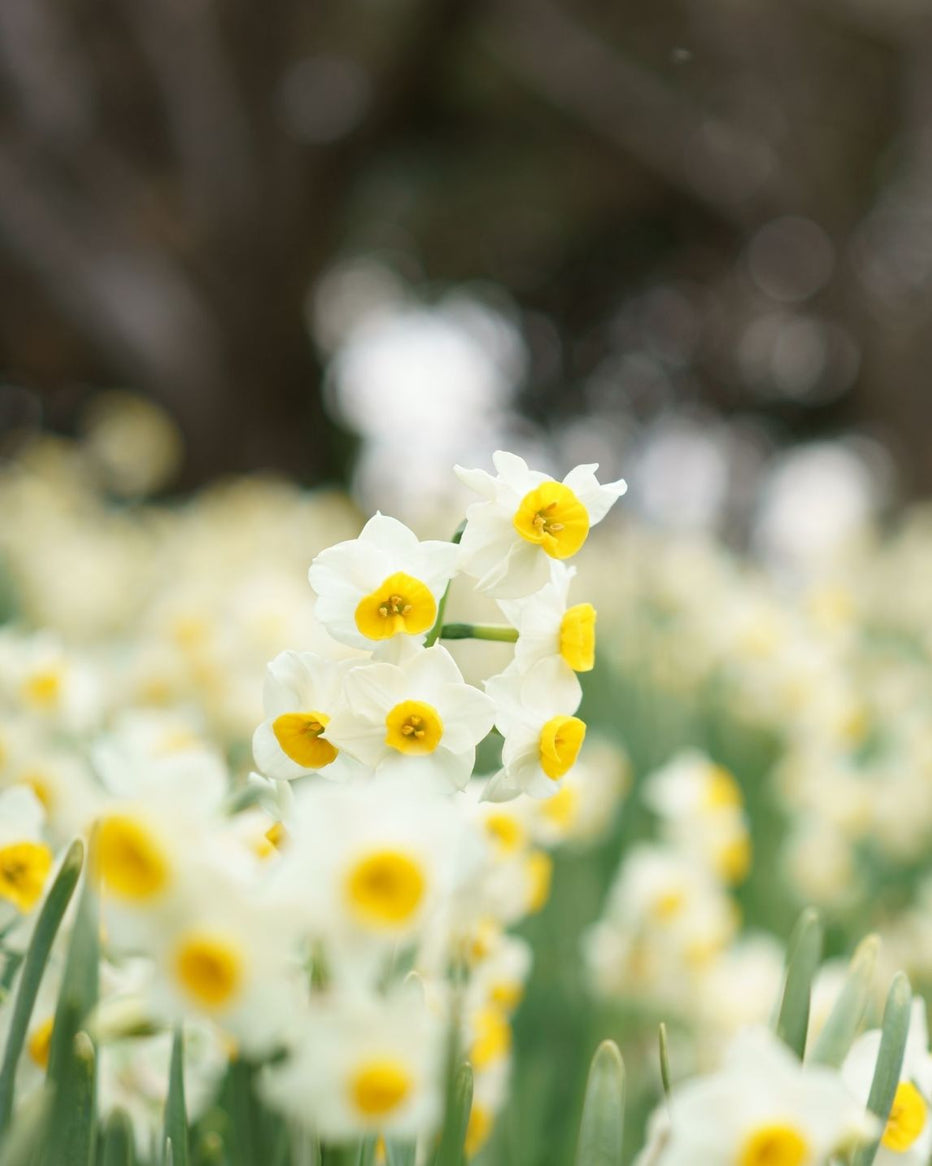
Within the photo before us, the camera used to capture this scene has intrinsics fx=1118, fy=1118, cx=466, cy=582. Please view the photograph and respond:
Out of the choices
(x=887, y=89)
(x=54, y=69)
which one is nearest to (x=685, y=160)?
(x=887, y=89)

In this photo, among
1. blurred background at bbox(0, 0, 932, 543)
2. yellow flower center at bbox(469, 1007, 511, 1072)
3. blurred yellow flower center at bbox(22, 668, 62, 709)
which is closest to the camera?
yellow flower center at bbox(469, 1007, 511, 1072)

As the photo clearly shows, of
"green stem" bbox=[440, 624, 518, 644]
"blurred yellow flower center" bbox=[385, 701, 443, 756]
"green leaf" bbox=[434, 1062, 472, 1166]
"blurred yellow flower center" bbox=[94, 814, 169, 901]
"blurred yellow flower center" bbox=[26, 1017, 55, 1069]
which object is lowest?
"blurred yellow flower center" bbox=[26, 1017, 55, 1069]

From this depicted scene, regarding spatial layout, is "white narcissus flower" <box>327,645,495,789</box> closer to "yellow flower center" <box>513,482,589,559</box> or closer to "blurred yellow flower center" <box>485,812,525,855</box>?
"yellow flower center" <box>513,482,589,559</box>

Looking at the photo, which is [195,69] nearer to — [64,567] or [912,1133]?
[64,567]

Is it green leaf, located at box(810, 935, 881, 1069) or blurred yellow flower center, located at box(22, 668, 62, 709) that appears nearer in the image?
green leaf, located at box(810, 935, 881, 1069)

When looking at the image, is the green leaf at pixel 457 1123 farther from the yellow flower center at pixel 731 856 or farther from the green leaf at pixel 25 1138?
the yellow flower center at pixel 731 856

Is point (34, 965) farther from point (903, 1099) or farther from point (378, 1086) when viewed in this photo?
point (903, 1099)

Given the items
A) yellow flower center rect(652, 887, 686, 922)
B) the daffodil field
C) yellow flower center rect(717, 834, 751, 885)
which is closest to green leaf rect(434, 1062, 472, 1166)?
the daffodil field
